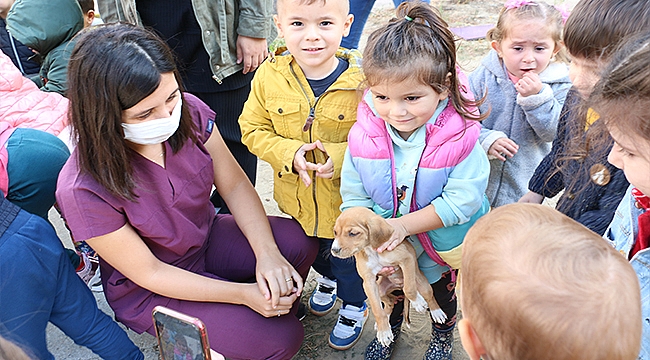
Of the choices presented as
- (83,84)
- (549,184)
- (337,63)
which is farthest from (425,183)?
(83,84)

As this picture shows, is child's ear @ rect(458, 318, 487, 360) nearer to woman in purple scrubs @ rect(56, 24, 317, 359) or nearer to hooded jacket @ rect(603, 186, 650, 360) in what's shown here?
hooded jacket @ rect(603, 186, 650, 360)

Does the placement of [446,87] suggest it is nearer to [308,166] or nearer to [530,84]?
[530,84]

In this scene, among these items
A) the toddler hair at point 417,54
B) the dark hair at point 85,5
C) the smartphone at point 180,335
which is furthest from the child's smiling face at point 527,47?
the dark hair at point 85,5

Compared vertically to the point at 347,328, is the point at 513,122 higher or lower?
higher

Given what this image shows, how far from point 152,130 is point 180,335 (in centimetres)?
75

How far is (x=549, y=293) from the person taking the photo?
898 mm

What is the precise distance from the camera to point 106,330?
2.17 m

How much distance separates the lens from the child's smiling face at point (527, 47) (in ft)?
7.39

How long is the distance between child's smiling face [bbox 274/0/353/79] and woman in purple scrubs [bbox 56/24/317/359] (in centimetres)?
49

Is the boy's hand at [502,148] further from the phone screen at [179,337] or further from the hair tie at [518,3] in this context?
the phone screen at [179,337]

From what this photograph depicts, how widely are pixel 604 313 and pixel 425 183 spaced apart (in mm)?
1084

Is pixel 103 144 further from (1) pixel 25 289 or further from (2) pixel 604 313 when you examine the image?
(2) pixel 604 313

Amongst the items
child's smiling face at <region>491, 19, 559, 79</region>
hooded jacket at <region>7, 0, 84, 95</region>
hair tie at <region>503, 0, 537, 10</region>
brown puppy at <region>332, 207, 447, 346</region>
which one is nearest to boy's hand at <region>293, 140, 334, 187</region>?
brown puppy at <region>332, 207, 447, 346</region>

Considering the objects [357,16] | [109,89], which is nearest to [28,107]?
[109,89]
